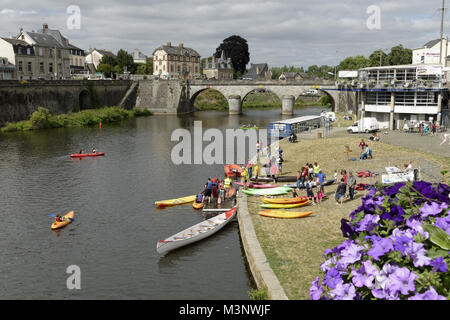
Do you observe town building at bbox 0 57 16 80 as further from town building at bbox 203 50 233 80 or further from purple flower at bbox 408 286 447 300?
purple flower at bbox 408 286 447 300

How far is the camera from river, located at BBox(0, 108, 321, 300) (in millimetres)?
18188

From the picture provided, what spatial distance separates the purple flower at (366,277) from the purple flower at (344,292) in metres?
0.15

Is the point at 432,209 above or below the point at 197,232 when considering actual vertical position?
above

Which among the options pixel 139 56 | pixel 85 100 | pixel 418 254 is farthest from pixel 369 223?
pixel 139 56

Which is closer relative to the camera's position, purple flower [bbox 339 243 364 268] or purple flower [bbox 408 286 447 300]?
purple flower [bbox 408 286 447 300]

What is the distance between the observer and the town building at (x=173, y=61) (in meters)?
137

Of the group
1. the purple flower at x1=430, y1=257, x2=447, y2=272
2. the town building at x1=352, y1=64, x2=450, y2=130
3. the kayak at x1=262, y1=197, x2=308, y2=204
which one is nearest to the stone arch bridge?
the town building at x1=352, y1=64, x2=450, y2=130

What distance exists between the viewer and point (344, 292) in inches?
315

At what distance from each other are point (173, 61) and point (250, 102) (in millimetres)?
30257

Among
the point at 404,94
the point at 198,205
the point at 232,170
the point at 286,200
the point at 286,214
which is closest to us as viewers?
the point at 286,214

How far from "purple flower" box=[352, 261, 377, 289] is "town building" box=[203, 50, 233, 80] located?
147 metres

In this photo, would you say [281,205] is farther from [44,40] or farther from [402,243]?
[44,40]

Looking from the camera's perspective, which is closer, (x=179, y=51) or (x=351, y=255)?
(x=351, y=255)

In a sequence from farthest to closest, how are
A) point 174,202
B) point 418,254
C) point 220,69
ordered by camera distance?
point 220,69, point 174,202, point 418,254
